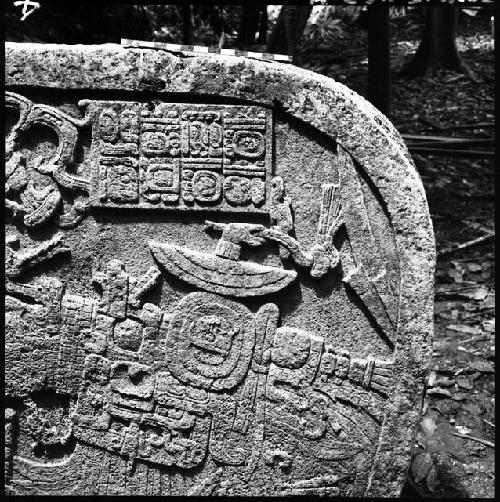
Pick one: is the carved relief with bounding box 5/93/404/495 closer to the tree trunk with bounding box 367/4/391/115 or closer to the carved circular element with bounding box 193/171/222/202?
the carved circular element with bounding box 193/171/222/202

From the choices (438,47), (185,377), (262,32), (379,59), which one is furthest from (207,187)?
(438,47)

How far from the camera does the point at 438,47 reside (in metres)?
6.03

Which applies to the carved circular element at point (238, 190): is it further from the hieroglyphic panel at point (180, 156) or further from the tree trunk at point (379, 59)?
the tree trunk at point (379, 59)

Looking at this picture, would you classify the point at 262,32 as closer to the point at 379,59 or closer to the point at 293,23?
the point at 293,23

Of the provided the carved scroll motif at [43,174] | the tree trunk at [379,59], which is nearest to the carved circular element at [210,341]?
the carved scroll motif at [43,174]

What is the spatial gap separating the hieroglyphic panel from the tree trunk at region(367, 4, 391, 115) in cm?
226

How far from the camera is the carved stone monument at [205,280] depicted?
1.89 meters

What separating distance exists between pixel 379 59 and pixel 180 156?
2404 mm

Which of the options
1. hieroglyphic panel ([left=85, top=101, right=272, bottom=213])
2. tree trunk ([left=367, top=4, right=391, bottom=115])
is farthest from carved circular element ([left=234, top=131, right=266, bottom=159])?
tree trunk ([left=367, top=4, right=391, bottom=115])

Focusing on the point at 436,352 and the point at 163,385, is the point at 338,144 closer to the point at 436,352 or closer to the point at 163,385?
the point at 163,385

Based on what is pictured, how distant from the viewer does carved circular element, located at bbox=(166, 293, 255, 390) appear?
197 cm

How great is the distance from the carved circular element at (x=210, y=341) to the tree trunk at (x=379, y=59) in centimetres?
237

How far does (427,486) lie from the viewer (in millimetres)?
2363

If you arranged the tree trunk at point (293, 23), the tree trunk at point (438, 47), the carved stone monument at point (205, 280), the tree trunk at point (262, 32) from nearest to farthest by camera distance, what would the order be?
1. the carved stone monument at point (205, 280)
2. the tree trunk at point (293, 23)
3. the tree trunk at point (262, 32)
4. the tree trunk at point (438, 47)
